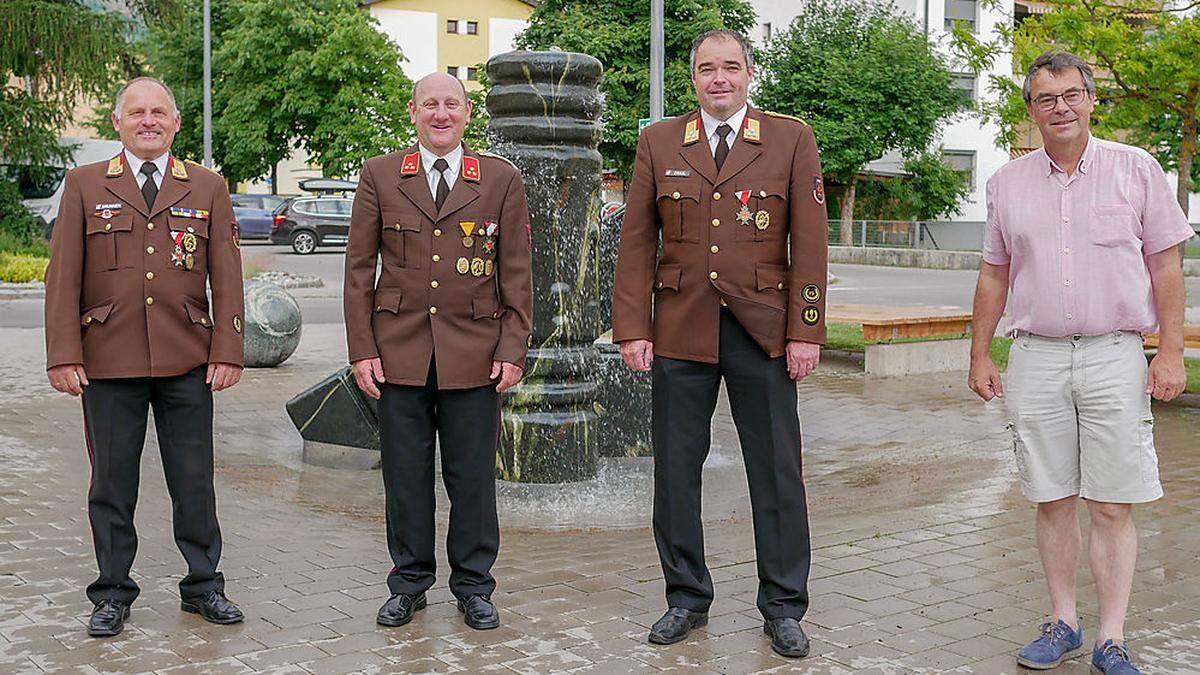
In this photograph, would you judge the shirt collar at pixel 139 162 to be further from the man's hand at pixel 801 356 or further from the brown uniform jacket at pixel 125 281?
the man's hand at pixel 801 356

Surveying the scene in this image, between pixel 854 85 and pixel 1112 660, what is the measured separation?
39955mm

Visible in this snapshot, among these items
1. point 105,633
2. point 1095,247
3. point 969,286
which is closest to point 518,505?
point 105,633

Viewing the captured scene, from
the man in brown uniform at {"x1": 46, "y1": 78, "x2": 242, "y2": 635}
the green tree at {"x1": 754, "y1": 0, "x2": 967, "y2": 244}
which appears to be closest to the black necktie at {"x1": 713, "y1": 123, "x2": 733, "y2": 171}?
the man in brown uniform at {"x1": 46, "y1": 78, "x2": 242, "y2": 635}

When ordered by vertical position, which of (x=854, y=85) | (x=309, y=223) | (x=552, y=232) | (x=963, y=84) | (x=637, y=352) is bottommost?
(x=637, y=352)

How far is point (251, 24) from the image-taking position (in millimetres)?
50188

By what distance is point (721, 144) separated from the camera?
5141mm

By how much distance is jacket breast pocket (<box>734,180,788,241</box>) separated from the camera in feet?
16.6

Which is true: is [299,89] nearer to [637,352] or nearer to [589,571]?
[589,571]

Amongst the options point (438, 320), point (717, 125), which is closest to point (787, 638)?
point (438, 320)

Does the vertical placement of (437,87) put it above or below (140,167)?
above

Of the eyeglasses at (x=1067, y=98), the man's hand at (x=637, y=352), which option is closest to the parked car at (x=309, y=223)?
the man's hand at (x=637, y=352)

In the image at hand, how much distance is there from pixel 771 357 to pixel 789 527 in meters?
0.61

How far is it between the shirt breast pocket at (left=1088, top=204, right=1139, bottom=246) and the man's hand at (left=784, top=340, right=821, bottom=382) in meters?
0.97

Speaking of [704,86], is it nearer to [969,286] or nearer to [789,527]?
[789,527]
